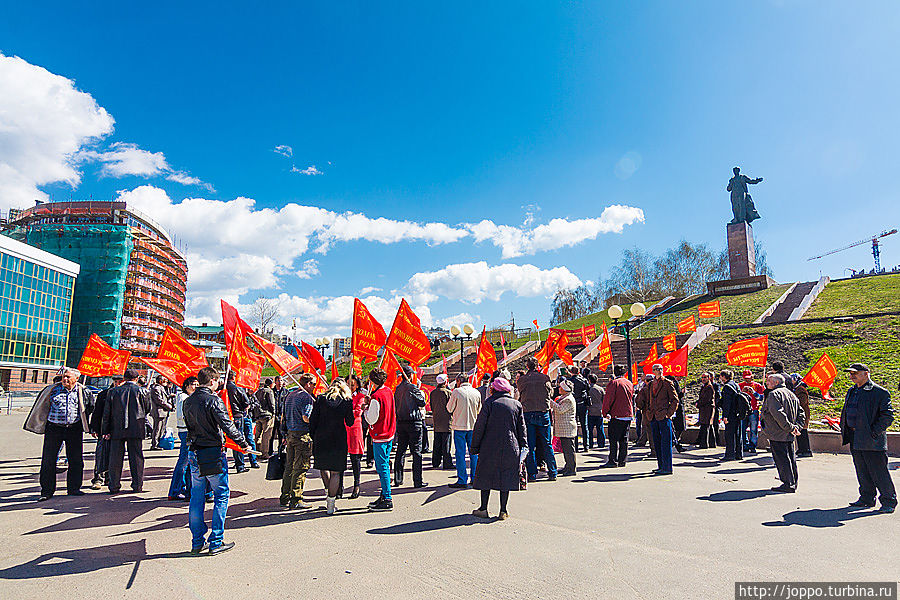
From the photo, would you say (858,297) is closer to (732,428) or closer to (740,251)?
(740,251)

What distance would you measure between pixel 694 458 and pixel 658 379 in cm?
280

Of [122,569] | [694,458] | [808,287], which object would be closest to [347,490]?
[122,569]

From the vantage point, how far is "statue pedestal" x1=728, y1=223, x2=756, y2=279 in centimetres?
4959

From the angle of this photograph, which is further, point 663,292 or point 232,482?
point 663,292

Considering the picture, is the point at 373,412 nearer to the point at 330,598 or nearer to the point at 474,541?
the point at 474,541

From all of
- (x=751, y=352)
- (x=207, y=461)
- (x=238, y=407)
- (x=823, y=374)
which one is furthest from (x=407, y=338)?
(x=751, y=352)

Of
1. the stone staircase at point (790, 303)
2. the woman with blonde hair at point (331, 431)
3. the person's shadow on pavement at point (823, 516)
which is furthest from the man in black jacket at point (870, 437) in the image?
the stone staircase at point (790, 303)

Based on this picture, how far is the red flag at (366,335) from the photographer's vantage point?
9430 millimetres

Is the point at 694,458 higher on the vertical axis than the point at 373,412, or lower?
lower

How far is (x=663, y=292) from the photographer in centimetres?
7450

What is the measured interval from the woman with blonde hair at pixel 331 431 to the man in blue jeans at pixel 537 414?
3.50 m

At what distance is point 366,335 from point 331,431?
2.65 metres

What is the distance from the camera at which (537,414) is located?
9320 millimetres

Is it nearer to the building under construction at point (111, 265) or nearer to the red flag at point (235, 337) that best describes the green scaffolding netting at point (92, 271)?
the building under construction at point (111, 265)
